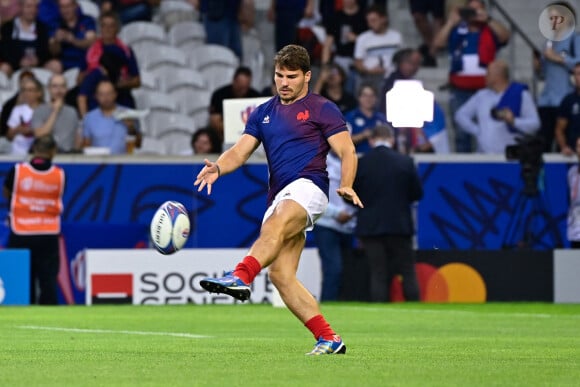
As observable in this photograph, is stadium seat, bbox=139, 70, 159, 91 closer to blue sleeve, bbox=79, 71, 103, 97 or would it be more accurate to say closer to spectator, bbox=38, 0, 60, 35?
spectator, bbox=38, 0, 60, 35

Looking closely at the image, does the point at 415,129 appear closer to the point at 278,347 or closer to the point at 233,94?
the point at 233,94

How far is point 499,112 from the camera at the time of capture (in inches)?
862

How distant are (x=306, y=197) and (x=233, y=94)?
506 inches

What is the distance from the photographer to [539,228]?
2231cm

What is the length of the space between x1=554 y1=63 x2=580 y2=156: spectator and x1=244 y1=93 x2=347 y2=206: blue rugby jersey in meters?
12.4

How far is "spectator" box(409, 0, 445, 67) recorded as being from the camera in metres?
24.7

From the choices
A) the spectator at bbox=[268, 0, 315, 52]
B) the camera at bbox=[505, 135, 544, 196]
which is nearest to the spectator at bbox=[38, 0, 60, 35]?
the spectator at bbox=[268, 0, 315, 52]

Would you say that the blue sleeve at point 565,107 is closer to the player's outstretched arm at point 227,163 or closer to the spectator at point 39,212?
the spectator at point 39,212

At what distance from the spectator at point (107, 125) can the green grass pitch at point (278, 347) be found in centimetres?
386

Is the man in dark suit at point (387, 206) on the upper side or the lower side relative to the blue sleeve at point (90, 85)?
lower

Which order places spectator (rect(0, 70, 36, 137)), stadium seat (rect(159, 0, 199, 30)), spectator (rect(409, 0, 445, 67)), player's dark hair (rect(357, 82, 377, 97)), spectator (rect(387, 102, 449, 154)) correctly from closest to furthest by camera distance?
1. spectator (rect(0, 70, 36, 137))
2. player's dark hair (rect(357, 82, 377, 97))
3. spectator (rect(387, 102, 449, 154))
4. spectator (rect(409, 0, 445, 67))
5. stadium seat (rect(159, 0, 199, 30))

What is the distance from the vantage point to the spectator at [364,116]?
21391mm

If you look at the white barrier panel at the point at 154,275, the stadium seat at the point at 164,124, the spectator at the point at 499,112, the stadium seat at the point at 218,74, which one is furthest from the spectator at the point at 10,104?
the spectator at the point at 499,112

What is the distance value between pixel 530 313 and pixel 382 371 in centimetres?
905
